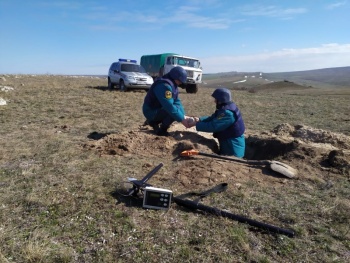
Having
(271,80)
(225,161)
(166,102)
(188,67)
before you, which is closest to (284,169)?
(225,161)

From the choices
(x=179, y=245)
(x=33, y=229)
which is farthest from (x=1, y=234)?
(x=179, y=245)

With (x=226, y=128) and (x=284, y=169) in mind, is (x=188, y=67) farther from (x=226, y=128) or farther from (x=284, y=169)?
(x=284, y=169)

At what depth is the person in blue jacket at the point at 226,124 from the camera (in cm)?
511

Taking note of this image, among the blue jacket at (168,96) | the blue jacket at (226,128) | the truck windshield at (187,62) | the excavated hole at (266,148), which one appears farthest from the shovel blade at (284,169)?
the truck windshield at (187,62)

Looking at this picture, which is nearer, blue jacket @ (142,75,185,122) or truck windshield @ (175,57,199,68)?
blue jacket @ (142,75,185,122)

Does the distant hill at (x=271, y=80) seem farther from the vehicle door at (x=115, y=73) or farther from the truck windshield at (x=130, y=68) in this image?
the vehicle door at (x=115, y=73)

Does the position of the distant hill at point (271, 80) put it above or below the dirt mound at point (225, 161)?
above

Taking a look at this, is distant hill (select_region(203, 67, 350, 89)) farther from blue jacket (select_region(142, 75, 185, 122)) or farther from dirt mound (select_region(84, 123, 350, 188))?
blue jacket (select_region(142, 75, 185, 122))

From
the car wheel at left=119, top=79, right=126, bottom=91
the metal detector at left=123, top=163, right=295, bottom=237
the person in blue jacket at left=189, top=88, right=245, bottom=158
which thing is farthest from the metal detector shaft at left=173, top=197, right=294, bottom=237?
the car wheel at left=119, top=79, right=126, bottom=91

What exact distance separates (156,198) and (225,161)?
162cm

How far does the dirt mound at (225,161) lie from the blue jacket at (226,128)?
35 centimetres

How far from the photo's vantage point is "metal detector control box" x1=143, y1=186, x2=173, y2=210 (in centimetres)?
331

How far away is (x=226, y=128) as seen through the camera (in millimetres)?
5273

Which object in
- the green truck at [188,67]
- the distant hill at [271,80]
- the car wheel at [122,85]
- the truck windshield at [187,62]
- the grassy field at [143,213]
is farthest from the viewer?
the distant hill at [271,80]
